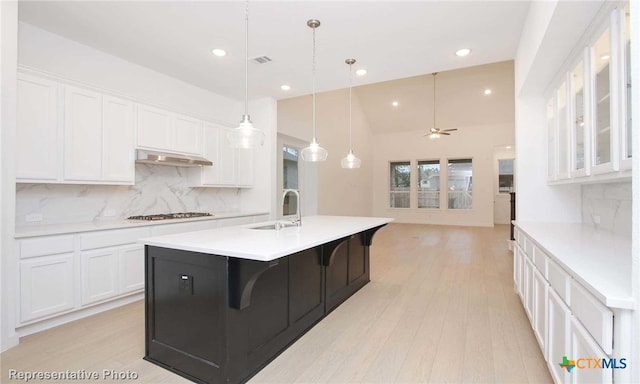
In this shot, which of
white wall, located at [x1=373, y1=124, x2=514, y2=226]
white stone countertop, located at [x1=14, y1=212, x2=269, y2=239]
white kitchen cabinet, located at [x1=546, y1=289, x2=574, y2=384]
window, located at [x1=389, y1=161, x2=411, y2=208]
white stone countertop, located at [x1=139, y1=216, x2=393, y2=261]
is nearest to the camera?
white kitchen cabinet, located at [x1=546, y1=289, x2=574, y2=384]

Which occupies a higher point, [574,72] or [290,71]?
[290,71]

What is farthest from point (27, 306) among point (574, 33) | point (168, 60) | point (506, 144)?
point (506, 144)

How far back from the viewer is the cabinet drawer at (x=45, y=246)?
8.17ft

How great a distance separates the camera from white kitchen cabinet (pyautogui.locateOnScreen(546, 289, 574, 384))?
1.53 metres

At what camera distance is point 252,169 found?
5336mm

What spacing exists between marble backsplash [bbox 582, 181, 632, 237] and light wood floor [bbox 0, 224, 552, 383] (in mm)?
1089

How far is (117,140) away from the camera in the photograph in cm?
340

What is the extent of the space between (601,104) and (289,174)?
5.69 meters

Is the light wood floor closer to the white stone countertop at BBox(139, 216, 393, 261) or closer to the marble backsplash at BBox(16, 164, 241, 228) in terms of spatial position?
the white stone countertop at BBox(139, 216, 393, 261)

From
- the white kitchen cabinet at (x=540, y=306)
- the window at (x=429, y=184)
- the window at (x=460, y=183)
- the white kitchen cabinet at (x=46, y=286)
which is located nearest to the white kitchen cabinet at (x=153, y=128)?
the white kitchen cabinet at (x=46, y=286)

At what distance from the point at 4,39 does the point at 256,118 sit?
3328 mm

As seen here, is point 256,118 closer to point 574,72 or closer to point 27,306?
point 27,306

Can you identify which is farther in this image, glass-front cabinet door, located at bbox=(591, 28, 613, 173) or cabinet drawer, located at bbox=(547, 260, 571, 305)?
glass-front cabinet door, located at bbox=(591, 28, 613, 173)

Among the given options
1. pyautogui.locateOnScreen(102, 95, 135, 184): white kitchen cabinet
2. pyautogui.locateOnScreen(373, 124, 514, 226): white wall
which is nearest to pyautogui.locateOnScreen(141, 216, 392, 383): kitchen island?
pyautogui.locateOnScreen(102, 95, 135, 184): white kitchen cabinet
